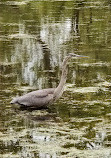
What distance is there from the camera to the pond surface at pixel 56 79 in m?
6.41

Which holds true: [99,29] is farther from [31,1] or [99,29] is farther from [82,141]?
[82,141]

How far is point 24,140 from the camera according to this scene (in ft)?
21.5

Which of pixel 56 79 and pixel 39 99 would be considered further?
pixel 56 79

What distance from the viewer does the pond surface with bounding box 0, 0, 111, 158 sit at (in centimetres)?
641

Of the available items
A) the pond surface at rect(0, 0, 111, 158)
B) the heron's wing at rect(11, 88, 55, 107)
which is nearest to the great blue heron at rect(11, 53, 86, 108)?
the heron's wing at rect(11, 88, 55, 107)

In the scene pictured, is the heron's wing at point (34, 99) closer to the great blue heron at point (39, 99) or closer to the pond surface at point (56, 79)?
the great blue heron at point (39, 99)

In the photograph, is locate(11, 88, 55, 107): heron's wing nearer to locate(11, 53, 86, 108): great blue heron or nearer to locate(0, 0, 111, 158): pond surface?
locate(11, 53, 86, 108): great blue heron

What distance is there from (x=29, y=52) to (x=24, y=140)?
596 centimetres

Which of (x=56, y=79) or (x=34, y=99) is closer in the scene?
(x=34, y=99)

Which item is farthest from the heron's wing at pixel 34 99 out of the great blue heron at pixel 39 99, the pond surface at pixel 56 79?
the pond surface at pixel 56 79

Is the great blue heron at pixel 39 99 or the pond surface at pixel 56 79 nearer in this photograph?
the pond surface at pixel 56 79

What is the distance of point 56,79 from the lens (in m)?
9.75

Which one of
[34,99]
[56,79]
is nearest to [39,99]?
[34,99]

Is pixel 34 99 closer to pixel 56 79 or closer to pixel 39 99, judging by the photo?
pixel 39 99
